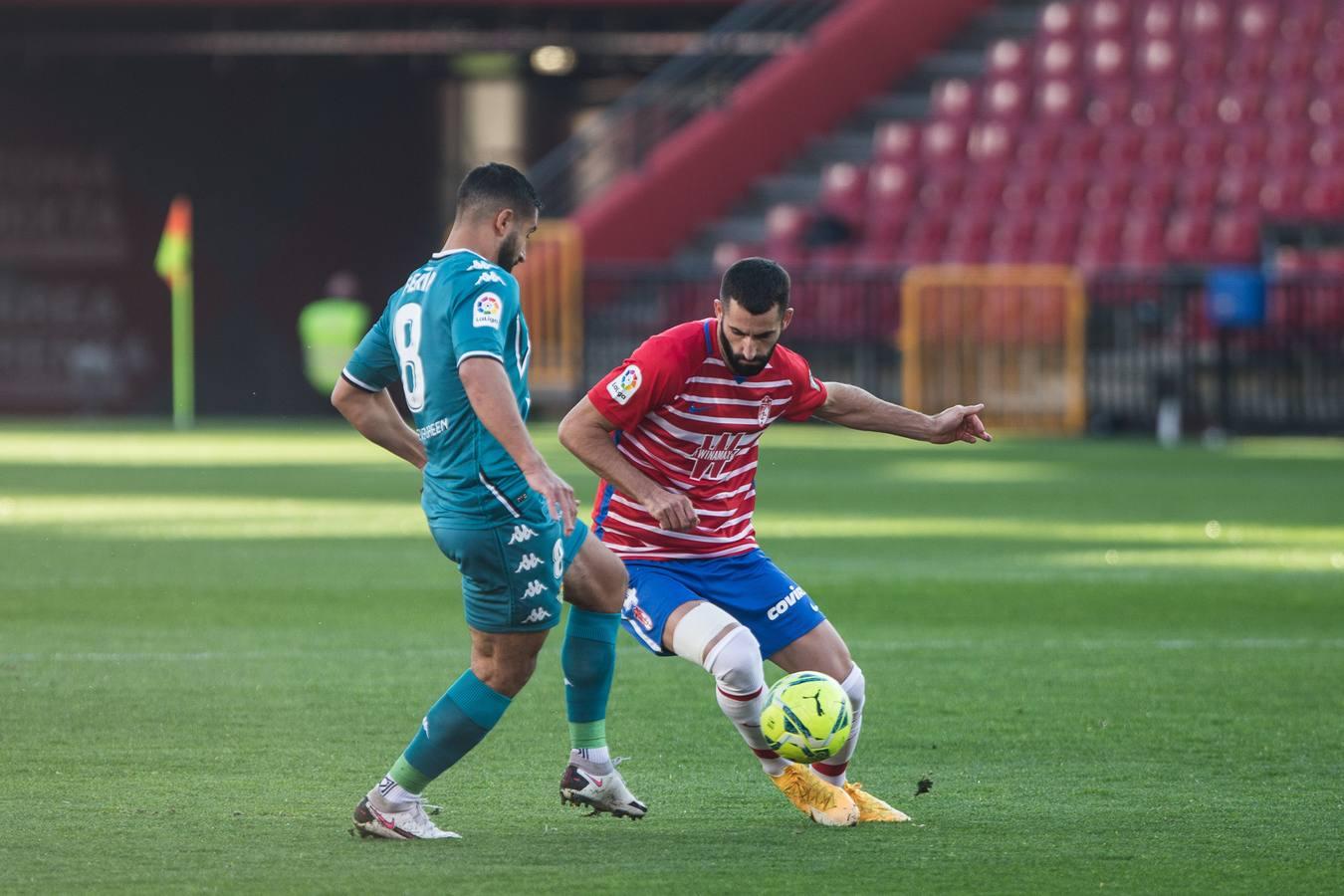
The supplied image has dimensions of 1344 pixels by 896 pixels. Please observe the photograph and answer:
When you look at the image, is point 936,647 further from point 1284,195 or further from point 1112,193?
point 1112,193

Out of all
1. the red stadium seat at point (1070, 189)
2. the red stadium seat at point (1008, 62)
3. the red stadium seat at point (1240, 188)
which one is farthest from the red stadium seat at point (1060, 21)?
the red stadium seat at point (1240, 188)

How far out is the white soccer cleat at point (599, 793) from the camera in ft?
19.8

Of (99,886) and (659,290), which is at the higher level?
(659,290)

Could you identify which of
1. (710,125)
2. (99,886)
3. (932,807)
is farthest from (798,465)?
(99,886)

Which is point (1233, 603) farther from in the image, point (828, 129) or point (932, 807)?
point (828, 129)

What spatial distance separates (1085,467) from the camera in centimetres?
1998

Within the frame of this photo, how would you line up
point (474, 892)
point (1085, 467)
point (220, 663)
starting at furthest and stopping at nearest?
point (1085, 467)
point (220, 663)
point (474, 892)

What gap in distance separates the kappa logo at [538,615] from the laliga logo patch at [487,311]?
0.70 meters

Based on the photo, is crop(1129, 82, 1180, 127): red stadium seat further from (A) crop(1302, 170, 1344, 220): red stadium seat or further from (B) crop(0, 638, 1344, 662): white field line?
(B) crop(0, 638, 1344, 662): white field line

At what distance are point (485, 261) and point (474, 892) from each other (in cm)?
149

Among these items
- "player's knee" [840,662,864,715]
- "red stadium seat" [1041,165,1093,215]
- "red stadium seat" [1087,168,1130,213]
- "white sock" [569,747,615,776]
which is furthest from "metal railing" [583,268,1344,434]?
"white sock" [569,747,615,776]

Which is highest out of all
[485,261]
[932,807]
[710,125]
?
[710,125]

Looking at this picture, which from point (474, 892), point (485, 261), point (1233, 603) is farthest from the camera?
point (1233, 603)

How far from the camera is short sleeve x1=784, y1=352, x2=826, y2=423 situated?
639 cm
